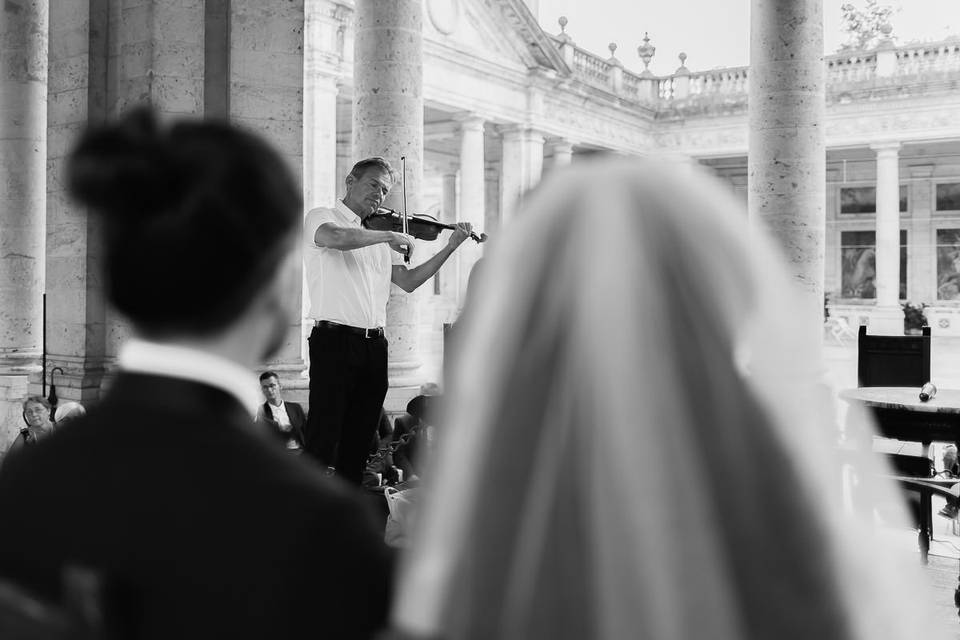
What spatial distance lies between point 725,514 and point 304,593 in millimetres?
452

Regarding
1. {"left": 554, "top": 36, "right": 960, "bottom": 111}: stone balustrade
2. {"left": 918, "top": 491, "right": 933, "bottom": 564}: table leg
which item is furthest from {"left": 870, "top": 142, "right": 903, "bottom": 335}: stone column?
{"left": 918, "top": 491, "right": 933, "bottom": 564}: table leg

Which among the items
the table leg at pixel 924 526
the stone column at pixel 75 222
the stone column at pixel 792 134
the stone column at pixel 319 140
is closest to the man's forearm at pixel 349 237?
the stone column at pixel 75 222

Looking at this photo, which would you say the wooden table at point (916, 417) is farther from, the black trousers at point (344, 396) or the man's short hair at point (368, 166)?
the man's short hair at point (368, 166)

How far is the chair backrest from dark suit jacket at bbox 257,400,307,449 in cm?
506

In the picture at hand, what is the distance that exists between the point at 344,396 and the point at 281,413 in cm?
212

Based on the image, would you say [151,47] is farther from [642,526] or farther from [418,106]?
[642,526]

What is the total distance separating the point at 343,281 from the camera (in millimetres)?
4793

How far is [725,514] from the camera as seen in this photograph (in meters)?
0.97

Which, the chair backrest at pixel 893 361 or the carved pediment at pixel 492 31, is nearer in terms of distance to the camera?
the chair backrest at pixel 893 361

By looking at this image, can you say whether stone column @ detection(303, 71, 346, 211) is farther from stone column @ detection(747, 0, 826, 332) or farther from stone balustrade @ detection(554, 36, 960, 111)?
stone balustrade @ detection(554, 36, 960, 111)

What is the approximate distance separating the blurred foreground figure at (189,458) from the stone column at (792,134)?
25.5 ft

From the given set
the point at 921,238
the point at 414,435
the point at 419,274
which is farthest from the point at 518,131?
the point at 419,274

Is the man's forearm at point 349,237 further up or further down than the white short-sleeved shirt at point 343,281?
further up

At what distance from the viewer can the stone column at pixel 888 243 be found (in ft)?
97.9
